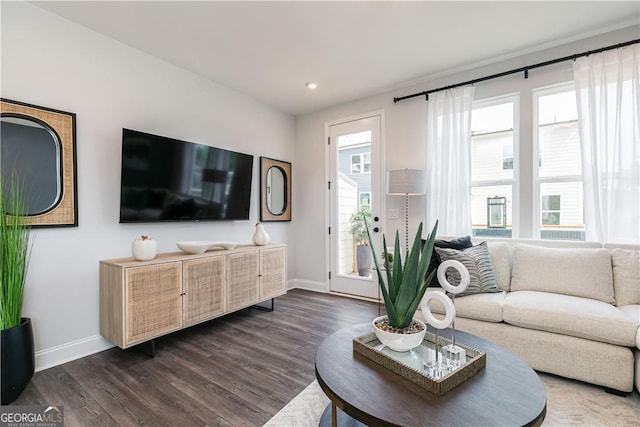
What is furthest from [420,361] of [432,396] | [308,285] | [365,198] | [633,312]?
[308,285]

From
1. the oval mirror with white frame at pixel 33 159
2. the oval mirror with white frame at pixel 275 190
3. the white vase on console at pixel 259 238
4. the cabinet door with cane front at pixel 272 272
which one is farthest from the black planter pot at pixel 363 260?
the oval mirror with white frame at pixel 33 159

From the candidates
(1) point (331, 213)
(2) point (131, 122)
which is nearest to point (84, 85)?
(2) point (131, 122)

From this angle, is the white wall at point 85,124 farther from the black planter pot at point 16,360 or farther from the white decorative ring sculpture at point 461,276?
the white decorative ring sculpture at point 461,276

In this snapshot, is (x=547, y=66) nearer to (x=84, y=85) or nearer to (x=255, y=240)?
(x=255, y=240)

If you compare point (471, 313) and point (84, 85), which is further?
point (84, 85)

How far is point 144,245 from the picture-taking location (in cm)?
239

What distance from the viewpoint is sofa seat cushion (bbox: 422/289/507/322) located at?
7.09 feet

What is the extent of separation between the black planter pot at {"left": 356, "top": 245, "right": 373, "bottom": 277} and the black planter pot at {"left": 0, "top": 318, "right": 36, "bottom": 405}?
3.18 metres

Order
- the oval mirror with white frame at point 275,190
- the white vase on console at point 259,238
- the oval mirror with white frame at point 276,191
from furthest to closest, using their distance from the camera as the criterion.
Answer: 1. the oval mirror with white frame at point 276,191
2. the oval mirror with white frame at point 275,190
3. the white vase on console at point 259,238

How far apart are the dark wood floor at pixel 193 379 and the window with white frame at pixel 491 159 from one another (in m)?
1.92

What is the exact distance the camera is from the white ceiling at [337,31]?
2.23m

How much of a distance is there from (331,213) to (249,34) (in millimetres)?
2397

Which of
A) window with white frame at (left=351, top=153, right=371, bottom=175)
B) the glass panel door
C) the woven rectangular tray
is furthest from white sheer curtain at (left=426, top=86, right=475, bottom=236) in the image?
the woven rectangular tray

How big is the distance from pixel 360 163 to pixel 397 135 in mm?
605
